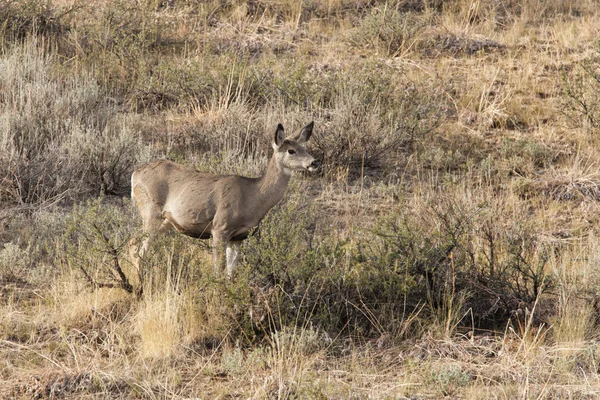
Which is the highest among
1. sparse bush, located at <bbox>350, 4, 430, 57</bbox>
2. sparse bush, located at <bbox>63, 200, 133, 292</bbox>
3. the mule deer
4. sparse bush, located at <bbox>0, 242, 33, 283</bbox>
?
sparse bush, located at <bbox>350, 4, 430, 57</bbox>

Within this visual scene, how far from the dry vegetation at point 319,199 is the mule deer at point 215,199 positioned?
23 cm

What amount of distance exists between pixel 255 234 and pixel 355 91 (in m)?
5.03

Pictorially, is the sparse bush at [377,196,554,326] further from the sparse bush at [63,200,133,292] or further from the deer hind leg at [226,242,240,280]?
the sparse bush at [63,200,133,292]

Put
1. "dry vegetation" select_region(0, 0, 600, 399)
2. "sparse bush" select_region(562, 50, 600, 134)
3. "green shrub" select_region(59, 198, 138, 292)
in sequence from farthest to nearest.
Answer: "sparse bush" select_region(562, 50, 600, 134) < "green shrub" select_region(59, 198, 138, 292) < "dry vegetation" select_region(0, 0, 600, 399)

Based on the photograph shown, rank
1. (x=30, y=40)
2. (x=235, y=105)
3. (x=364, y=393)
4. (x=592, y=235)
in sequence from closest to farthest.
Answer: (x=364, y=393) → (x=592, y=235) → (x=235, y=105) → (x=30, y=40)

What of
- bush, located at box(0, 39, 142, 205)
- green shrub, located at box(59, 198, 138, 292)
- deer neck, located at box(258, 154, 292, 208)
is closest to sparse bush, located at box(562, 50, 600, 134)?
deer neck, located at box(258, 154, 292, 208)

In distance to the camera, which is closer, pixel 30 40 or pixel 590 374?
pixel 590 374

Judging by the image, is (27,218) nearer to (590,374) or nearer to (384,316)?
(384,316)

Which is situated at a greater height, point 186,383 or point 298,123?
point 298,123

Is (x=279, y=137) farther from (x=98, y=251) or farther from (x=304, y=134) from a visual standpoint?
(x=98, y=251)

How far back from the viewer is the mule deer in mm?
8109

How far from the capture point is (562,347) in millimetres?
7352

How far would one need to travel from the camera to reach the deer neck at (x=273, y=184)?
27.1 ft

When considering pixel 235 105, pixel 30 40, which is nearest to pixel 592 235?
pixel 235 105
